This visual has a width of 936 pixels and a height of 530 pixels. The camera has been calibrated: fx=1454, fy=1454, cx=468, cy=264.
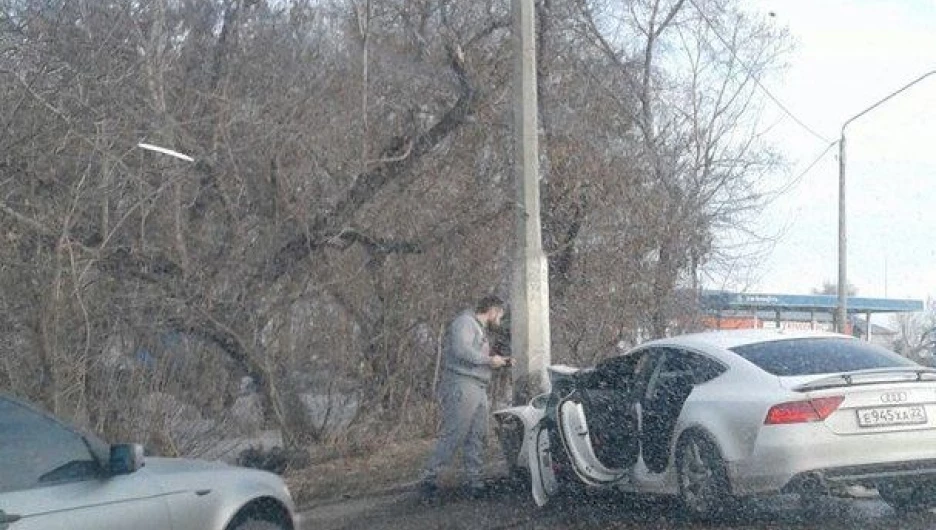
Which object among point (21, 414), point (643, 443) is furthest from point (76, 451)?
point (643, 443)

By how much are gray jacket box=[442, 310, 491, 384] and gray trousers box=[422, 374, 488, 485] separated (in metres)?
0.07

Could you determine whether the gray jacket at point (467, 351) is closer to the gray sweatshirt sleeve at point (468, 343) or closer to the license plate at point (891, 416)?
the gray sweatshirt sleeve at point (468, 343)

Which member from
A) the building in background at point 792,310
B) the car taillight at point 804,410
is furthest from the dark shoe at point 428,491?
the building in background at point 792,310

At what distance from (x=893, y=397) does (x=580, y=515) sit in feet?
8.47

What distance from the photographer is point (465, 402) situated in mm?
12336

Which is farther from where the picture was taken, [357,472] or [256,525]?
[357,472]

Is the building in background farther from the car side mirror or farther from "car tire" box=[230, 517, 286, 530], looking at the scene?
the car side mirror

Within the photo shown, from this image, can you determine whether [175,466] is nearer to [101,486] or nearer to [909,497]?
[101,486]

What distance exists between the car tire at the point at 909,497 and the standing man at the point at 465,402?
3376 mm

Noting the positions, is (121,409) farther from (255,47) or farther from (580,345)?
(580,345)

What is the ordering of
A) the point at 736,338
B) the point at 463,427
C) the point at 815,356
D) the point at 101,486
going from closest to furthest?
the point at 101,486 < the point at 815,356 < the point at 736,338 < the point at 463,427

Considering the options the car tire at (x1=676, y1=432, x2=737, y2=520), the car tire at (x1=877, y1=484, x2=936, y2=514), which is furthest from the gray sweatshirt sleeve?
the car tire at (x1=877, y1=484, x2=936, y2=514)

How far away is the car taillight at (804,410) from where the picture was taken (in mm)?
9398

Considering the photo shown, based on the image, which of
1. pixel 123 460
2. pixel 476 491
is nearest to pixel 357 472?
pixel 476 491
